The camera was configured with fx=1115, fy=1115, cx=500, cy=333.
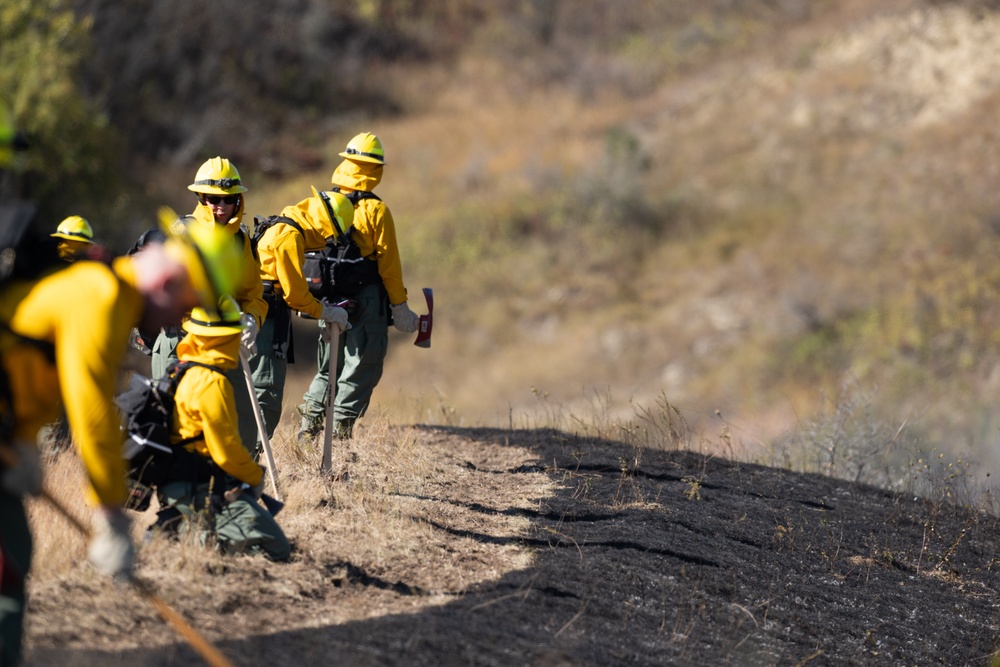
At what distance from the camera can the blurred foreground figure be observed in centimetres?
352

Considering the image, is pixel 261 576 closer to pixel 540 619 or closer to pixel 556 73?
pixel 540 619

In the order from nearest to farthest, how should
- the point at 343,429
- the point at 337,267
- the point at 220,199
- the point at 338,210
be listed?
the point at 220,199 < the point at 338,210 < the point at 337,267 < the point at 343,429

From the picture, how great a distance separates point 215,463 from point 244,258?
59.0 inches

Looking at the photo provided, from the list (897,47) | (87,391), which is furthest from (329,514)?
(897,47)

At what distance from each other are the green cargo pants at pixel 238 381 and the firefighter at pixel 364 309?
3.51 feet

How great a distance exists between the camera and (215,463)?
4871 mm

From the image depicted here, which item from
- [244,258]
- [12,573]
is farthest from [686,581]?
[12,573]

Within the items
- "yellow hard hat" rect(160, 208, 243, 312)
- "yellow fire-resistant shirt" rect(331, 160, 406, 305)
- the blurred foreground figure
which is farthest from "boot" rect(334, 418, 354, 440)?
the blurred foreground figure

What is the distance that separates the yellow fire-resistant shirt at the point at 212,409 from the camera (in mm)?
4660

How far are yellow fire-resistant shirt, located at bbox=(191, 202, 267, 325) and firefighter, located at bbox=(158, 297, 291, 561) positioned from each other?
1123mm

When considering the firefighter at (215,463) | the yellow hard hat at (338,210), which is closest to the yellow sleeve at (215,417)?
the firefighter at (215,463)

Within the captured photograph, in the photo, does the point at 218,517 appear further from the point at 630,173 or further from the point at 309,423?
the point at 630,173

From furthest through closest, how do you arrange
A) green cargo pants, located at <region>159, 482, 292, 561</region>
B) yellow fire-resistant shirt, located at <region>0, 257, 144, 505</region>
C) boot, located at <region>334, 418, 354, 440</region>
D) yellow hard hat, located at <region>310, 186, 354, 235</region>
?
boot, located at <region>334, 418, 354, 440</region> < yellow hard hat, located at <region>310, 186, 354, 235</region> < green cargo pants, located at <region>159, 482, 292, 561</region> < yellow fire-resistant shirt, located at <region>0, 257, 144, 505</region>

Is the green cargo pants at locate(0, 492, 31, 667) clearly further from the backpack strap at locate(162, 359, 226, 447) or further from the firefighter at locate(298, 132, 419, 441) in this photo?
the firefighter at locate(298, 132, 419, 441)
